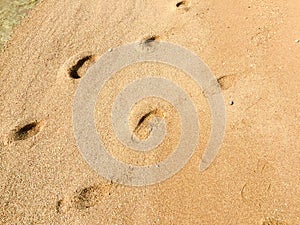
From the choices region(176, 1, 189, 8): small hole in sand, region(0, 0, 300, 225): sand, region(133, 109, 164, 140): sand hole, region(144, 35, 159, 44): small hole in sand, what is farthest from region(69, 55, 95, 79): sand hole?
region(176, 1, 189, 8): small hole in sand

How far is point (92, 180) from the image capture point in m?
3.07

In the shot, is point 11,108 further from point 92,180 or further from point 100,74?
point 92,180

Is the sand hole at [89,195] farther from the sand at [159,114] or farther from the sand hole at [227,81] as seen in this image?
the sand hole at [227,81]

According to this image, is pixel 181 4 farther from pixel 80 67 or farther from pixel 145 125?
pixel 145 125

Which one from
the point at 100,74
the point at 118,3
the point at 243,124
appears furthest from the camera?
the point at 118,3

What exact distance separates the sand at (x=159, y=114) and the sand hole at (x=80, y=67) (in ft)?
0.03

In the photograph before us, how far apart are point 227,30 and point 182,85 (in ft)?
2.69

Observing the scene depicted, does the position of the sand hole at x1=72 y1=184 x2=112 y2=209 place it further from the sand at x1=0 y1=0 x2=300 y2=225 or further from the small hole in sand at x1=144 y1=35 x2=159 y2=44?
the small hole in sand at x1=144 y1=35 x2=159 y2=44

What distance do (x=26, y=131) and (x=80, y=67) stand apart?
841 mm

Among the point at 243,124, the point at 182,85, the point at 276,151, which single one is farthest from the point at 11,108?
the point at 276,151

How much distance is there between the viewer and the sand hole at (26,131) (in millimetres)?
3418

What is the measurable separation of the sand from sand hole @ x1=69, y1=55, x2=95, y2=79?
0.01 meters

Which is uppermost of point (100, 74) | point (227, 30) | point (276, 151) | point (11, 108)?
point (11, 108)

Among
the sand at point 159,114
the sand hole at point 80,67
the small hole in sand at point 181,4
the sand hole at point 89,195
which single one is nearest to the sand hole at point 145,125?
the sand at point 159,114
